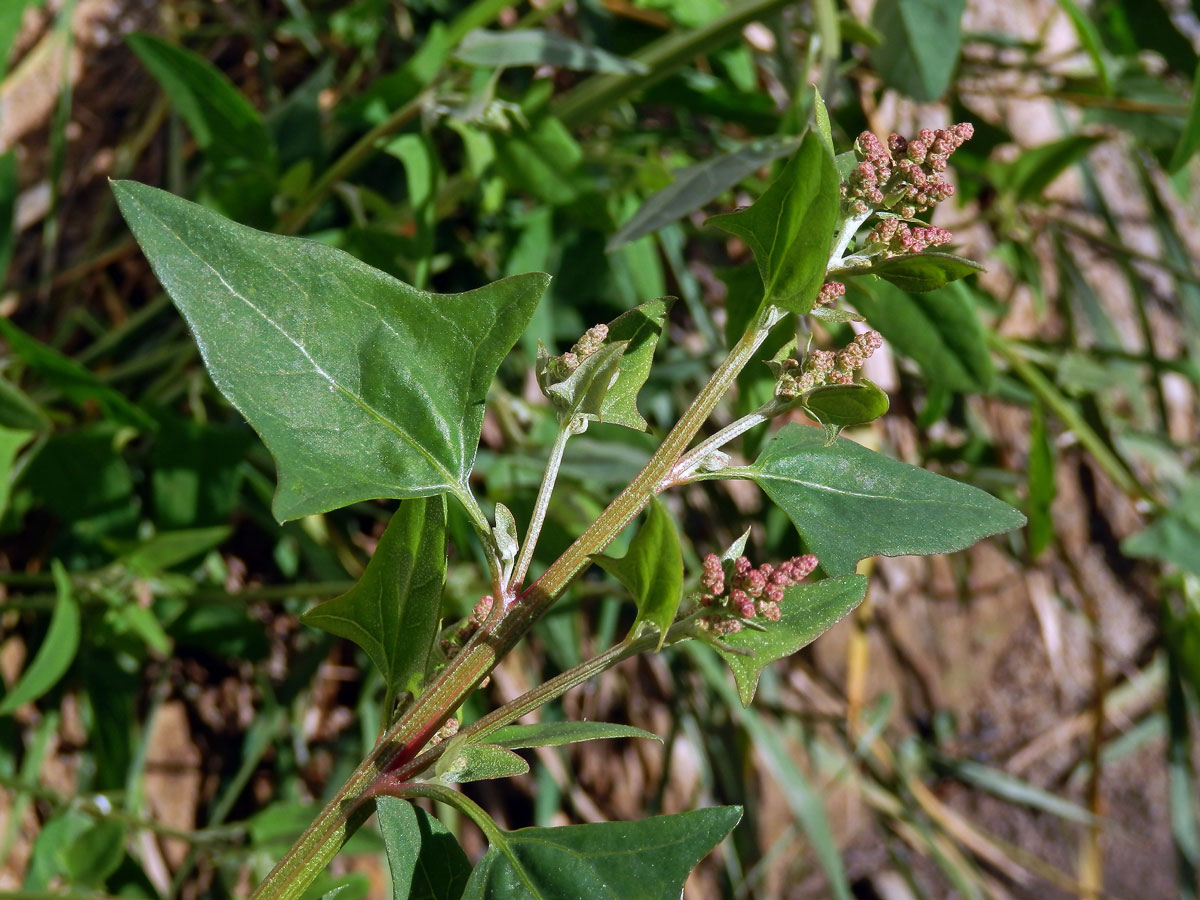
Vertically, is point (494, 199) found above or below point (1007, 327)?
above

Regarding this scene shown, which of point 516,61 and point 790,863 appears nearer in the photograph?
point 516,61

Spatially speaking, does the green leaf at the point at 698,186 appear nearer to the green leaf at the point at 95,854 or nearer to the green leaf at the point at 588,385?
the green leaf at the point at 588,385

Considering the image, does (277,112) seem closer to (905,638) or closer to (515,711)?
(515,711)

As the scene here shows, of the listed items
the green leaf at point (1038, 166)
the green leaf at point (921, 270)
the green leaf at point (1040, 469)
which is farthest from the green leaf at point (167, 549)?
the green leaf at point (1038, 166)

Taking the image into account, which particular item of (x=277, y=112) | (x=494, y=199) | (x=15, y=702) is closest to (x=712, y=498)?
(x=494, y=199)

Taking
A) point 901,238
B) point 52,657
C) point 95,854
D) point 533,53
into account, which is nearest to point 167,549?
point 52,657
